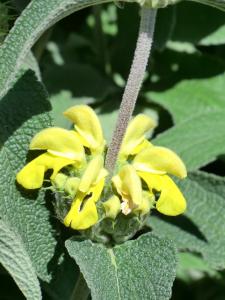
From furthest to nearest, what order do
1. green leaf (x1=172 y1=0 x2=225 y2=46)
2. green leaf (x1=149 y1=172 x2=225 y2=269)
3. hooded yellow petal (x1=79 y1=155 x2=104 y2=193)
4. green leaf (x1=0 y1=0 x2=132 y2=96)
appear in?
green leaf (x1=172 y1=0 x2=225 y2=46), green leaf (x1=149 y1=172 x2=225 y2=269), hooded yellow petal (x1=79 y1=155 x2=104 y2=193), green leaf (x1=0 y1=0 x2=132 y2=96)

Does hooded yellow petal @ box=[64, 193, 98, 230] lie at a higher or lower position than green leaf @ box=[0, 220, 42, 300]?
higher

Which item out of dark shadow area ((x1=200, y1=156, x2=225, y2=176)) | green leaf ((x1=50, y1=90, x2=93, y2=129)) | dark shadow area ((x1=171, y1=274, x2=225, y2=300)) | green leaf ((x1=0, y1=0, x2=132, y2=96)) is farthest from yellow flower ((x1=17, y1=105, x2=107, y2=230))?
dark shadow area ((x1=171, y1=274, x2=225, y2=300))

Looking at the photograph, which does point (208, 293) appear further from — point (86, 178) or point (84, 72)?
point (86, 178)

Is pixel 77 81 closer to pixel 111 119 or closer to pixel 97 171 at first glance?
pixel 111 119

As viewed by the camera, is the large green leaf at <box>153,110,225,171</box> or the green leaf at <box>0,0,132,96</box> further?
the large green leaf at <box>153,110,225,171</box>

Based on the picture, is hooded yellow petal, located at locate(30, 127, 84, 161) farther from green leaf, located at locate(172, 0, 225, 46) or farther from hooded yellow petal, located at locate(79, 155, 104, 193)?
green leaf, located at locate(172, 0, 225, 46)

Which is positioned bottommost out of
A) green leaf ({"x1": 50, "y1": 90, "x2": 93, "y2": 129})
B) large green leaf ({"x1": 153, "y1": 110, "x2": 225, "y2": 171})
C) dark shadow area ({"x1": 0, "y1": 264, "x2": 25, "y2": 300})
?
dark shadow area ({"x1": 0, "y1": 264, "x2": 25, "y2": 300})

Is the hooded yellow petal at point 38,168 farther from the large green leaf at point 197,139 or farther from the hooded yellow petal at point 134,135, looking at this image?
the large green leaf at point 197,139

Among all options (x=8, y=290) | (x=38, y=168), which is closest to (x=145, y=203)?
(x=38, y=168)

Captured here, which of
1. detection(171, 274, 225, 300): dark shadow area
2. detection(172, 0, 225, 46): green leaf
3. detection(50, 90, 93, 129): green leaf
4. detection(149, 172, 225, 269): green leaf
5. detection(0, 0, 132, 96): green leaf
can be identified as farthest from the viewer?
detection(171, 274, 225, 300): dark shadow area
